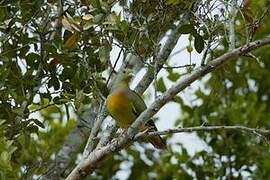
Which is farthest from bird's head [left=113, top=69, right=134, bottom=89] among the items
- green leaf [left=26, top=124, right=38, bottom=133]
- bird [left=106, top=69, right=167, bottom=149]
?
green leaf [left=26, top=124, right=38, bottom=133]

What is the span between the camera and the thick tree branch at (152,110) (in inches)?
101

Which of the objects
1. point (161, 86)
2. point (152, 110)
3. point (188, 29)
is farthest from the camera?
point (161, 86)

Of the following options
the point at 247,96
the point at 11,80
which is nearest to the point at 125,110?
the point at 11,80

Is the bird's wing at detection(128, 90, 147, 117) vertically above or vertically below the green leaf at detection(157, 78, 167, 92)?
below

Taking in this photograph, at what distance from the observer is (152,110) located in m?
2.63

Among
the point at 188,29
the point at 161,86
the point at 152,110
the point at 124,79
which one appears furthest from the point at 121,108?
the point at 152,110

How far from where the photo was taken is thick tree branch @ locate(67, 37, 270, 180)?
8.39 ft

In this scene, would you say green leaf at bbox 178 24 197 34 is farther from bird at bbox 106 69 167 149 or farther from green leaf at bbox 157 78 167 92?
green leaf at bbox 157 78 167 92

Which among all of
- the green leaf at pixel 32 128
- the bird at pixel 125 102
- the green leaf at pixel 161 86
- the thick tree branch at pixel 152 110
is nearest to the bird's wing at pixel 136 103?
the bird at pixel 125 102

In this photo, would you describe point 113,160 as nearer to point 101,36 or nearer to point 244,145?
point 244,145

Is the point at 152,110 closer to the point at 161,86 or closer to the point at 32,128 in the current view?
the point at 32,128

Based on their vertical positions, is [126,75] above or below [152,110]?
above

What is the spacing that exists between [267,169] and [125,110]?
1.35 metres

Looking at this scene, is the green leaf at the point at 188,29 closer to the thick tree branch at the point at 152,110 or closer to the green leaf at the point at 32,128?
the thick tree branch at the point at 152,110
